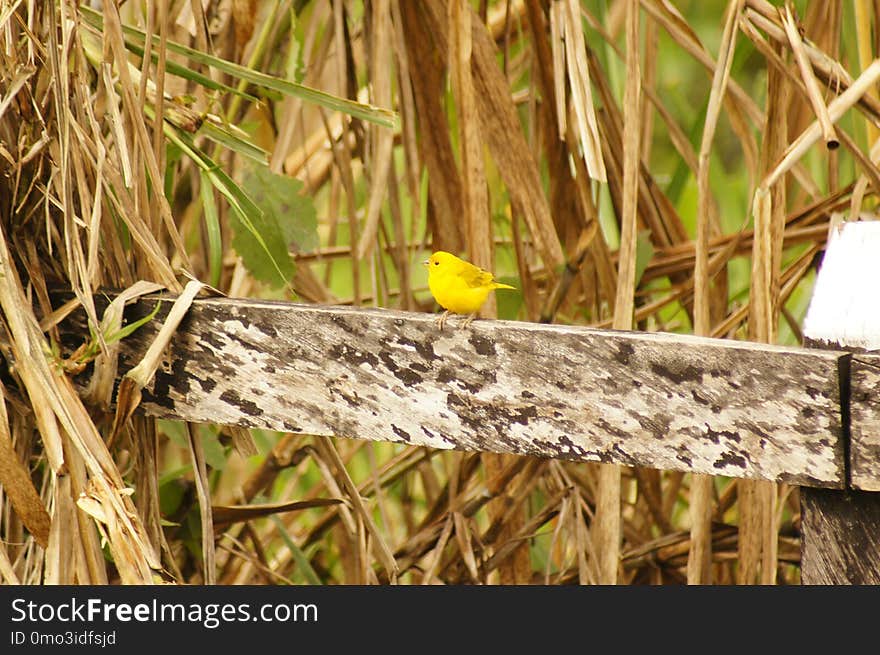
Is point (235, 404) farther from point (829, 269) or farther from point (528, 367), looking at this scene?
point (829, 269)

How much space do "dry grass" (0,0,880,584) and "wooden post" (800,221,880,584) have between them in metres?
0.20

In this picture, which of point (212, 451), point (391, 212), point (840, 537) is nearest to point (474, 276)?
point (391, 212)

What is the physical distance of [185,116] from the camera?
142cm

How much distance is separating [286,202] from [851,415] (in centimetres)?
99

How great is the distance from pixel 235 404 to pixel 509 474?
0.78 metres

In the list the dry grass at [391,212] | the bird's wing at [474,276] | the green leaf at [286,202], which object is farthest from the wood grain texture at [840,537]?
the green leaf at [286,202]

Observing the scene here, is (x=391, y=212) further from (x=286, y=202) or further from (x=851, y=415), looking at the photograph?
(x=851, y=415)

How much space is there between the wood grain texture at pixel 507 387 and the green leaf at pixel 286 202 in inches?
15.0

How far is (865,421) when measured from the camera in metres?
0.92

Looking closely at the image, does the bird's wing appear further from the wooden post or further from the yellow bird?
the wooden post

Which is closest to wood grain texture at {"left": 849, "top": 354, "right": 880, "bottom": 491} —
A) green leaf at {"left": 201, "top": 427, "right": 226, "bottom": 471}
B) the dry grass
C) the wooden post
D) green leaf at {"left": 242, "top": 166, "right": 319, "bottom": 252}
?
the wooden post

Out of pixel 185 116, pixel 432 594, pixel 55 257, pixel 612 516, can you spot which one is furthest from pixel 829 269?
pixel 55 257

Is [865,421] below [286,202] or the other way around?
below

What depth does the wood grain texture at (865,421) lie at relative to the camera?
91 cm
